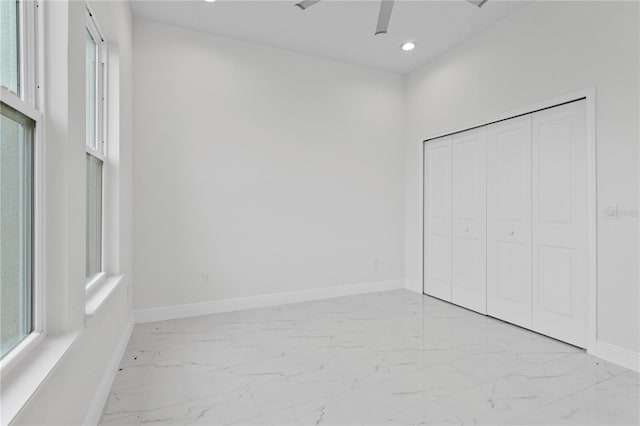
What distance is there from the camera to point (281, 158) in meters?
4.07

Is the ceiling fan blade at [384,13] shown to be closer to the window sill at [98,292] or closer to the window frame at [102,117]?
the window frame at [102,117]

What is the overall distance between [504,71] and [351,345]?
9.79ft

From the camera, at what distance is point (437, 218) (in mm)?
4383

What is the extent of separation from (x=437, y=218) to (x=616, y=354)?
2176 millimetres

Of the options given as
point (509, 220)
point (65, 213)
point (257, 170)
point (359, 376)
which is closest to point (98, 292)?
point (65, 213)

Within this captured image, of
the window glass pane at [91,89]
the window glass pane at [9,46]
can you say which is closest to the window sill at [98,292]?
the window glass pane at [91,89]

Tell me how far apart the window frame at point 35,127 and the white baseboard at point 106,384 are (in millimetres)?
696

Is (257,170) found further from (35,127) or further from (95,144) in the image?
(35,127)

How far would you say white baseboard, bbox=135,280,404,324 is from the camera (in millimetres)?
3512

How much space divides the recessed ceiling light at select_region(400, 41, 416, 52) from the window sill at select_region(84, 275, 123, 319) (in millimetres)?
3645

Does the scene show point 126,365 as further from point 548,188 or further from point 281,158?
point 548,188

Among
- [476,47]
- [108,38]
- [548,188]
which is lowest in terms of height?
[548,188]

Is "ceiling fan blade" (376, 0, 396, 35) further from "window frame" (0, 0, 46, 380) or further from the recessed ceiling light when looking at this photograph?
"window frame" (0, 0, 46, 380)

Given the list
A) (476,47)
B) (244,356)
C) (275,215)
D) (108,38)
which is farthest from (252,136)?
(476,47)
